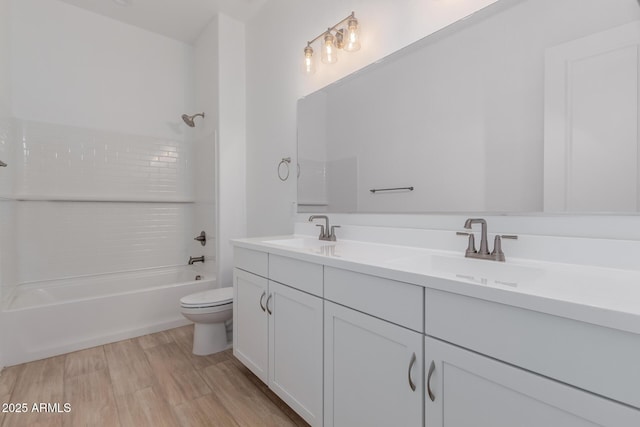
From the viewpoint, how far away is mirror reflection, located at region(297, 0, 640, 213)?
993 millimetres

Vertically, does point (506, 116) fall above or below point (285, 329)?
above

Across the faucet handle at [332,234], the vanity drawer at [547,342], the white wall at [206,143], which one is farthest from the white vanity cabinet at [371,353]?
the white wall at [206,143]

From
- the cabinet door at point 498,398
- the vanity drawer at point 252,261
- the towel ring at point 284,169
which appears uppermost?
the towel ring at point 284,169

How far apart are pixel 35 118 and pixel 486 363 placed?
12.1 ft

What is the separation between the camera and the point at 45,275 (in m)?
2.71

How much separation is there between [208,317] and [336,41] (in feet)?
6.73

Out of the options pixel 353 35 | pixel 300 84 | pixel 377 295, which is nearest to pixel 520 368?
pixel 377 295

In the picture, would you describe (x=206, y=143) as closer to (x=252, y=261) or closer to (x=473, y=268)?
(x=252, y=261)

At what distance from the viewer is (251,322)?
1803mm

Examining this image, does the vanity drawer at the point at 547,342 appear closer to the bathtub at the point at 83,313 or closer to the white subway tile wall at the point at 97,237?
the bathtub at the point at 83,313

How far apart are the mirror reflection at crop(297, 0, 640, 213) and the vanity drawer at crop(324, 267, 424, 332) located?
0.58m

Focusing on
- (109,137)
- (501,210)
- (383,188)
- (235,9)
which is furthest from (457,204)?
(109,137)

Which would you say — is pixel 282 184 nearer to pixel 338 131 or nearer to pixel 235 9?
pixel 338 131

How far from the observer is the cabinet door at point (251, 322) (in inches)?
66.2
